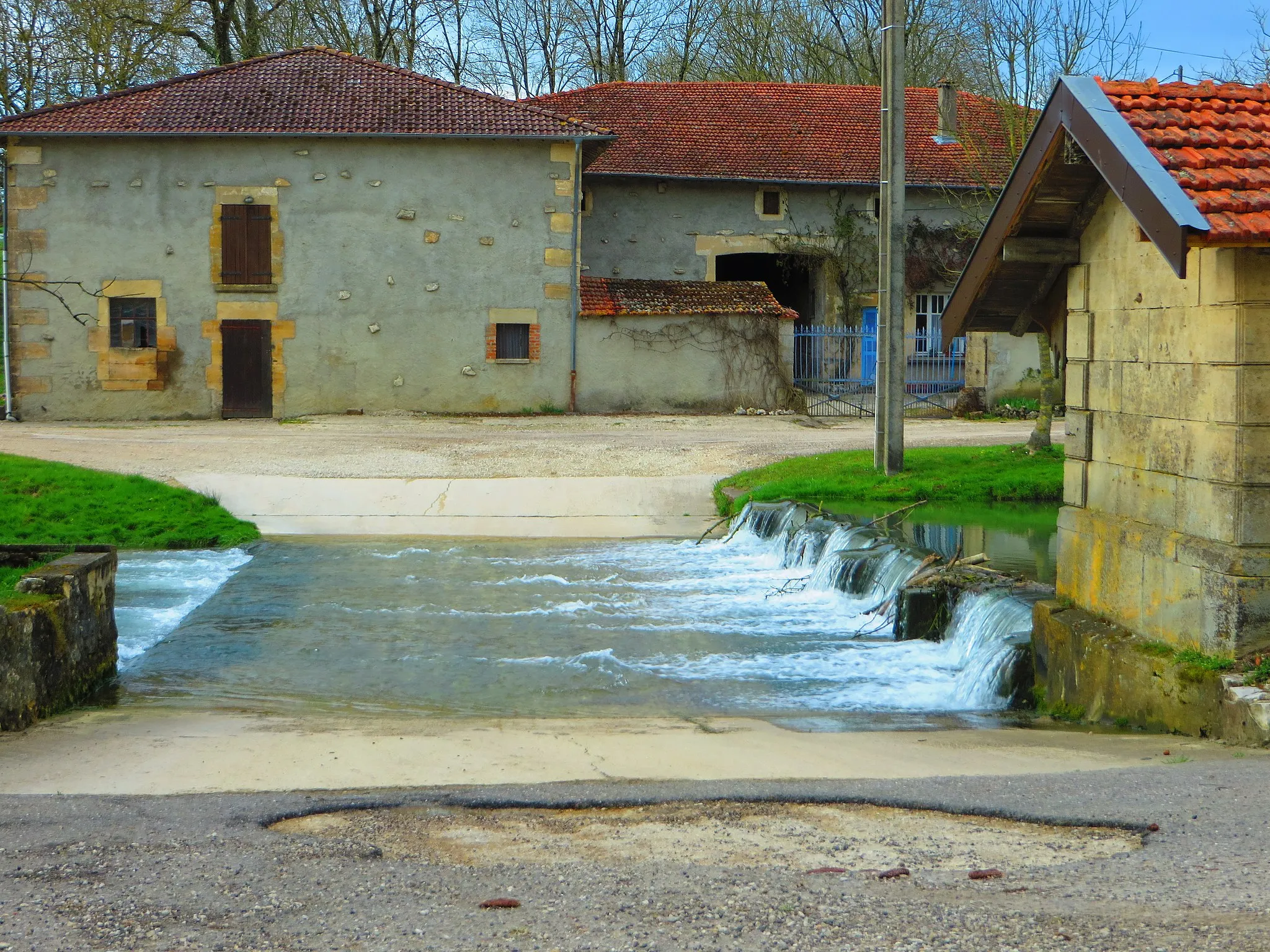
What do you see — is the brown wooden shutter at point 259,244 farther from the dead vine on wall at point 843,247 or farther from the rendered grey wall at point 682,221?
the dead vine on wall at point 843,247

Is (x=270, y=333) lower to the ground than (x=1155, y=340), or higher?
higher

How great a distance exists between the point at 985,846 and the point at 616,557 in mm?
9404

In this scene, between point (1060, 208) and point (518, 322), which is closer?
point (1060, 208)

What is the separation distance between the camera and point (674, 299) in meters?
26.3

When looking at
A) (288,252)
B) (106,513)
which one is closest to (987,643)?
(106,513)

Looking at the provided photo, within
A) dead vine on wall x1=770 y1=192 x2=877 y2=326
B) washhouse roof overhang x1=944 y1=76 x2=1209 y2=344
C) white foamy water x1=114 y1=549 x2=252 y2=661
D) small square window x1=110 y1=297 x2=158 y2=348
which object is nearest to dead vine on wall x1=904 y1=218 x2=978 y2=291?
dead vine on wall x1=770 y1=192 x2=877 y2=326

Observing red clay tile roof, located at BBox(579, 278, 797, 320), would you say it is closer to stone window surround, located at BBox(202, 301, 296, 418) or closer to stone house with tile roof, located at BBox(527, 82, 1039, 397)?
stone house with tile roof, located at BBox(527, 82, 1039, 397)

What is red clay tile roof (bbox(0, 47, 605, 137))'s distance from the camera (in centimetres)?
2494

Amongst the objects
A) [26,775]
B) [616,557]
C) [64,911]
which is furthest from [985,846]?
[616,557]

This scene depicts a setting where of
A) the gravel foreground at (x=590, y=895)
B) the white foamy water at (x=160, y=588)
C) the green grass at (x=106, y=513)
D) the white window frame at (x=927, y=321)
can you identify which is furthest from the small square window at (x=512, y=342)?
the gravel foreground at (x=590, y=895)

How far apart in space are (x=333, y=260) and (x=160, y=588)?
14354 mm

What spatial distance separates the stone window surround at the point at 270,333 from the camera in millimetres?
25453

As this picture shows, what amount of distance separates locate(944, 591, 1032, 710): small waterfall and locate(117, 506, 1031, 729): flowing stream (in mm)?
18

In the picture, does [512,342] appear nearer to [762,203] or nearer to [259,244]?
[259,244]
